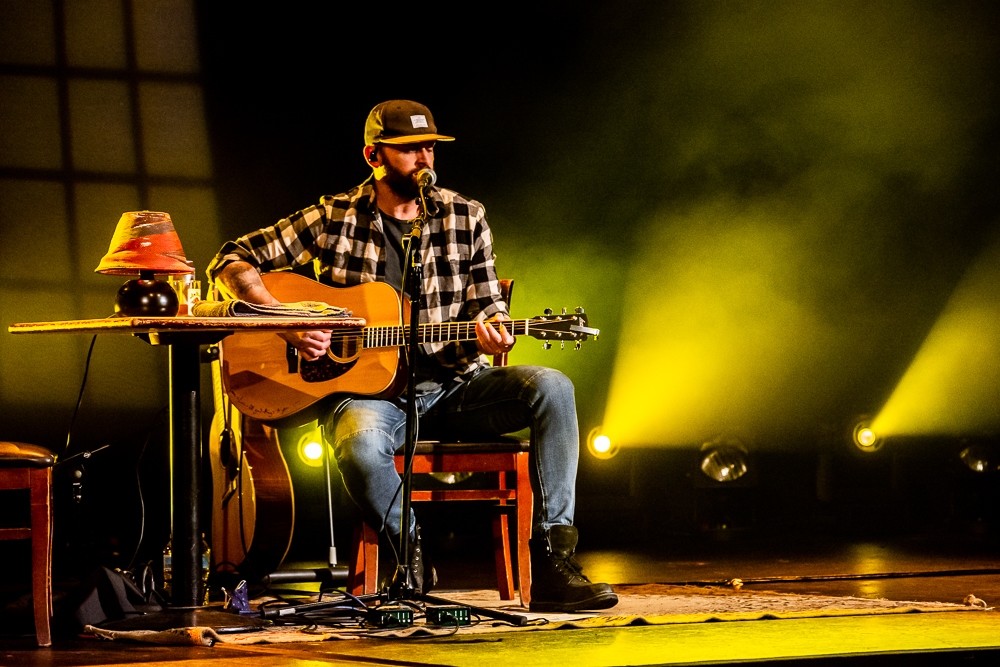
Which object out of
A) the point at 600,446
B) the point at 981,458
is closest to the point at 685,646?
the point at 600,446

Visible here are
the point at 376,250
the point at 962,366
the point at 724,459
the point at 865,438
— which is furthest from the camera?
the point at 962,366

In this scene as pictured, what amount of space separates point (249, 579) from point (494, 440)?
1.11 m

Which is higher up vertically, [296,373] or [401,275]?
[401,275]

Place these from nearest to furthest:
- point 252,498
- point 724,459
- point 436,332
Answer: point 436,332 → point 252,498 → point 724,459

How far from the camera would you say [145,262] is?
2758 mm

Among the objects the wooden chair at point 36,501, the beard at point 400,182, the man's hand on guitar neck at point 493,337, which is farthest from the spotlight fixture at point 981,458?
the wooden chair at point 36,501

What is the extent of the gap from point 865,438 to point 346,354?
10.00 feet

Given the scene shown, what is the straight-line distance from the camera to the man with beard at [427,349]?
9.60 ft

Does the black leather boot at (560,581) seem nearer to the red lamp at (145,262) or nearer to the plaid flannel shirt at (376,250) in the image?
the plaid flannel shirt at (376,250)

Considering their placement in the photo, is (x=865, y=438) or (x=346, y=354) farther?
(x=865, y=438)

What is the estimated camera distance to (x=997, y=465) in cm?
534

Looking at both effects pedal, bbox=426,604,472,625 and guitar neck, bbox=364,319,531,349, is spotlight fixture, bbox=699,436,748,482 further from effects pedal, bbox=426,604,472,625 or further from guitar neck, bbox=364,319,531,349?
effects pedal, bbox=426,604,472,625

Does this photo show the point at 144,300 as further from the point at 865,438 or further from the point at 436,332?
the point at 865,438

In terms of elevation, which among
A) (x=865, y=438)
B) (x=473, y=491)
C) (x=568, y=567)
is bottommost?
(x=568, y=567)
